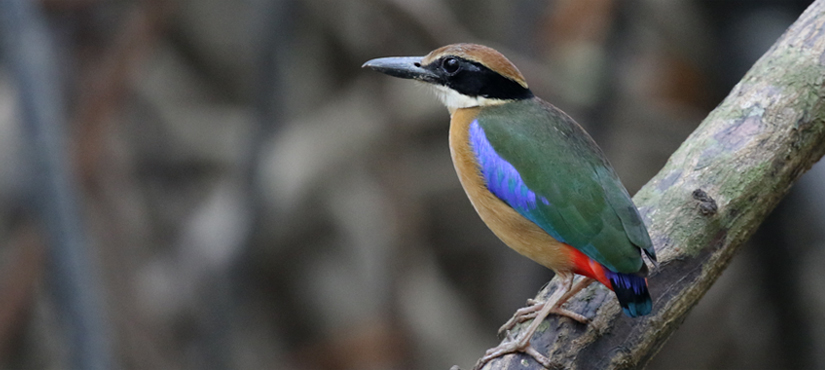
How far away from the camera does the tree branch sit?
7.70 feet

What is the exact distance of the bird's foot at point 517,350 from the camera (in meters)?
2.29

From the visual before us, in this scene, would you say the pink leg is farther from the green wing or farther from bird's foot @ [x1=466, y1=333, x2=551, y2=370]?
the green wing

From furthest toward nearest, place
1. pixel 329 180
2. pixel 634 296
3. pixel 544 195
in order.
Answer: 1. pixel 329 180
2. pixel 544 195
3. pixel 634 296

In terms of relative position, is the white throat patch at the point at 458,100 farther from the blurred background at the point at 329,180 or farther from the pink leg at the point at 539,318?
the blurred background at the point at 329,180

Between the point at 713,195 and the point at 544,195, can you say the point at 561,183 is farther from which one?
the point at 713,195

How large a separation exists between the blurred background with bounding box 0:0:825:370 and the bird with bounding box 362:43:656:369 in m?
1.36

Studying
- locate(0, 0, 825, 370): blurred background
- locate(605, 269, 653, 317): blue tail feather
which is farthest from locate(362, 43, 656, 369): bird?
locate(0, 0, 825, 370): blurred background

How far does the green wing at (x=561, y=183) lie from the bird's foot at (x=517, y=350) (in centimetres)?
32

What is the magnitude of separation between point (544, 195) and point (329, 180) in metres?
3.72

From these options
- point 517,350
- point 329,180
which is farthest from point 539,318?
point 329,180

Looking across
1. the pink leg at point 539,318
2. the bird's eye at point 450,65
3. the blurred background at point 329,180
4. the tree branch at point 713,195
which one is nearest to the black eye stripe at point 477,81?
the bird's eye at point 450,65

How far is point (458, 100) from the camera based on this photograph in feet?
9.14

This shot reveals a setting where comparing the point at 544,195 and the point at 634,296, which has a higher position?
the point at 544,195

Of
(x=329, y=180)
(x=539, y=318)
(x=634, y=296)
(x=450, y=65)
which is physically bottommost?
(x=329, y=180)
